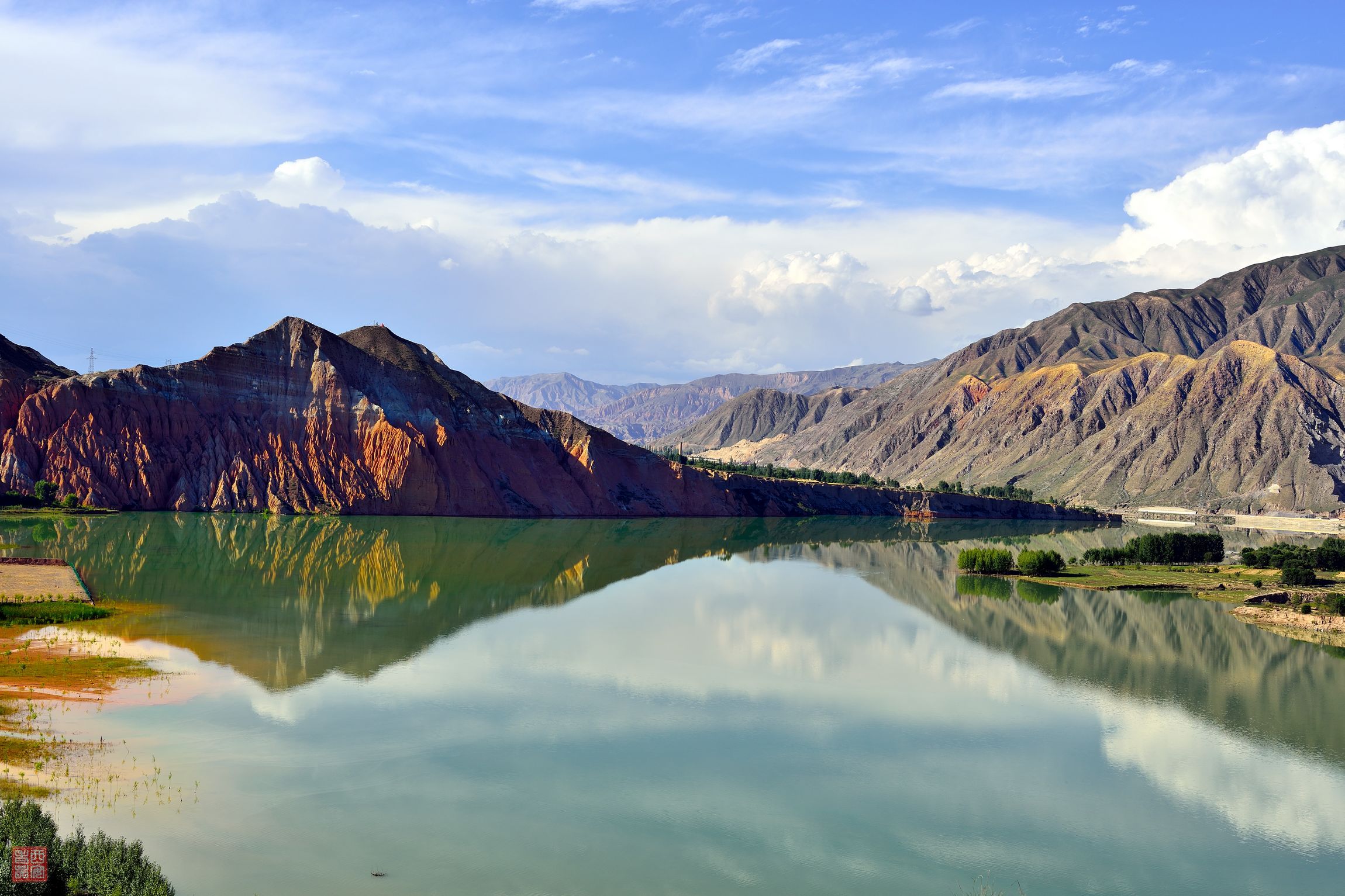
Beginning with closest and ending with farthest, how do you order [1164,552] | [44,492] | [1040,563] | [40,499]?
[1040,563], [1164,552], [40,499], [44,492]

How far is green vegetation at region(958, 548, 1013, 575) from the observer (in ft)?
239

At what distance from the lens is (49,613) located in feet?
124

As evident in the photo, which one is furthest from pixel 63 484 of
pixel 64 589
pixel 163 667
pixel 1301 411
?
pixel 1301 411

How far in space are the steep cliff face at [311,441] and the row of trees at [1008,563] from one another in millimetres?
53288

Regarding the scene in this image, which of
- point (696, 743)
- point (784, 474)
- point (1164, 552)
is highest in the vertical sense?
point (784, 474)

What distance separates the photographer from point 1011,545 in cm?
10025

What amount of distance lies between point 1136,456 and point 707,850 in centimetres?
19160

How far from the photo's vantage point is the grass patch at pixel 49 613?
36.5 m

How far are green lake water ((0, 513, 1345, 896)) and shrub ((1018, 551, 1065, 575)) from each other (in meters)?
16.9

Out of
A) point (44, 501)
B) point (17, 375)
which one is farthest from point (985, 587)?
point (17, 375)

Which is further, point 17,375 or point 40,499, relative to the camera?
point 17,375

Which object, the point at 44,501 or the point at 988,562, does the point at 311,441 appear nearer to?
the point at 44,501

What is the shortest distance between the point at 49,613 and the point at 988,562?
190ft

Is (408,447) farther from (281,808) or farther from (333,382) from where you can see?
(281,808)
